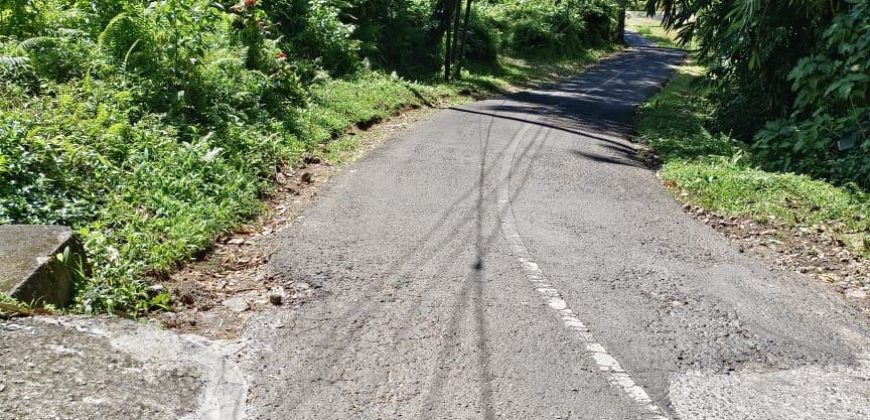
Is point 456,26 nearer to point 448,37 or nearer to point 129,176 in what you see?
point 448,37

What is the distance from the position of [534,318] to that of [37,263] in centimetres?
332

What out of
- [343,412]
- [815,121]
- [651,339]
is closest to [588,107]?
[815,121]

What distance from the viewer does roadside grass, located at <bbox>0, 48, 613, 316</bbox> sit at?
585 centimetres

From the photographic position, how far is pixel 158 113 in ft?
30.7

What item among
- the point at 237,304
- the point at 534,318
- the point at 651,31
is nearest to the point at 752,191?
the point at 534,318

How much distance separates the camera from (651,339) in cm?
504

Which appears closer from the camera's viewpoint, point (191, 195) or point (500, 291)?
point (500, 291)

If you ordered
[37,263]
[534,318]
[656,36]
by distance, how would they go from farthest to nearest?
[656,36] < [534,318] < [37,263]

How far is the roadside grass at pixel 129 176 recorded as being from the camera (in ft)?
19.2

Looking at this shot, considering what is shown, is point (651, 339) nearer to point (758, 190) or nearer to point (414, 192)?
point (414, 192)

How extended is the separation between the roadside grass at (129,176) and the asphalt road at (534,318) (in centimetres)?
87

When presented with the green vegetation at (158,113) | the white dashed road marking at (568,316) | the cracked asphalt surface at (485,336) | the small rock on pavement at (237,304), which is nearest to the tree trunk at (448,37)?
the green vegetation at (158,113)

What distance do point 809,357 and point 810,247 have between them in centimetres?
320

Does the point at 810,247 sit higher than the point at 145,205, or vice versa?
the point at 145,205
